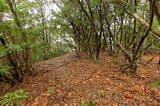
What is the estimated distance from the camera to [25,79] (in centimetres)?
356

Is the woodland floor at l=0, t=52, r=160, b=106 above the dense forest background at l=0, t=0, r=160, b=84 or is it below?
below

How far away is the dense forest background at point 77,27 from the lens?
243cm

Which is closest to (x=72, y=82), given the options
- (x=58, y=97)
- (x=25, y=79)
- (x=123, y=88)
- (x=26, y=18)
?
(x=58, y=97)

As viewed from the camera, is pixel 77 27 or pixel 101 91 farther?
pixel 77 27

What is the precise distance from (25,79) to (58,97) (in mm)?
1939

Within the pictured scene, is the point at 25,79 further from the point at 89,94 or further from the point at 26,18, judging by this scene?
the point at 89,94

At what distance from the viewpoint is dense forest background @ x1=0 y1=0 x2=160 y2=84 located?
2.43 meters

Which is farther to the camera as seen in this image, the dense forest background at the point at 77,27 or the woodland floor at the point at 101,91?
the dense forest background at the point at 77,27

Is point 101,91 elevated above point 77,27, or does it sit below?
below

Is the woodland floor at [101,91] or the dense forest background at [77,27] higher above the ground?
the dense forest background at [77,27]

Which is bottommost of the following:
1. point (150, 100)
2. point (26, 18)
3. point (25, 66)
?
point (150, 100)

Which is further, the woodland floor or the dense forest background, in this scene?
the dense forest background

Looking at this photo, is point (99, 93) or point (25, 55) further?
point (25, 55)

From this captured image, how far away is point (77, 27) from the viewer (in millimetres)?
5102
